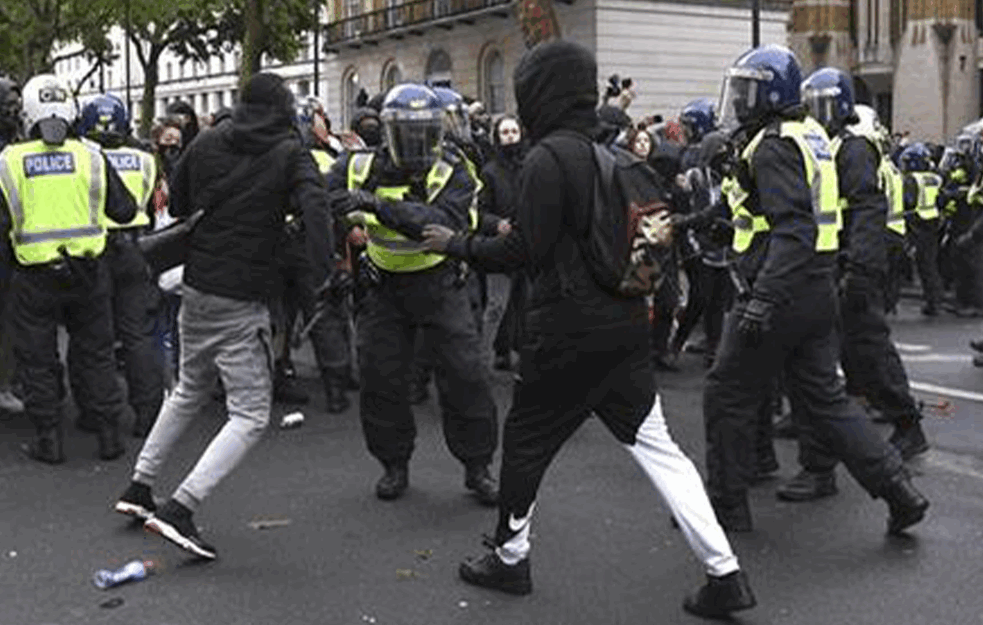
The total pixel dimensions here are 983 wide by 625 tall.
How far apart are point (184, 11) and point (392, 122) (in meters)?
27.9

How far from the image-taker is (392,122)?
619 cm

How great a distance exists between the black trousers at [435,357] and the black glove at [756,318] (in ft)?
4.55

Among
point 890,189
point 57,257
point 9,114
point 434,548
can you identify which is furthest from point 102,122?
point 890,189

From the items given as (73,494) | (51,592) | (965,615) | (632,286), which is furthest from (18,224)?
(965,615)

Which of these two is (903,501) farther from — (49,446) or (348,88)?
(348,88)

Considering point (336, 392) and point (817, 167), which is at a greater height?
point (817, 167)

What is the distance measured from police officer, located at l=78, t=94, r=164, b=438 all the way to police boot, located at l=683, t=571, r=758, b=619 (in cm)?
416

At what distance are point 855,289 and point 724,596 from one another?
226 centimetres

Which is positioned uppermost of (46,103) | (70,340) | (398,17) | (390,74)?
(398,17)

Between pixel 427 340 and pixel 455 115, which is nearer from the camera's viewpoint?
pixel 427 340

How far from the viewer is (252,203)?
568 centimetres

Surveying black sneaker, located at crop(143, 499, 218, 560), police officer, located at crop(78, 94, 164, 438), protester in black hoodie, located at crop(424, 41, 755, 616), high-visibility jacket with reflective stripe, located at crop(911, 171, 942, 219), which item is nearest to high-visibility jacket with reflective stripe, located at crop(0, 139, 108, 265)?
police officer, located at crop(78, 94, 164, 438)

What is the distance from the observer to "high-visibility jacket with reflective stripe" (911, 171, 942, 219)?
1383cm

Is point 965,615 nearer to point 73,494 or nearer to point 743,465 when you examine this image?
point 743,465
